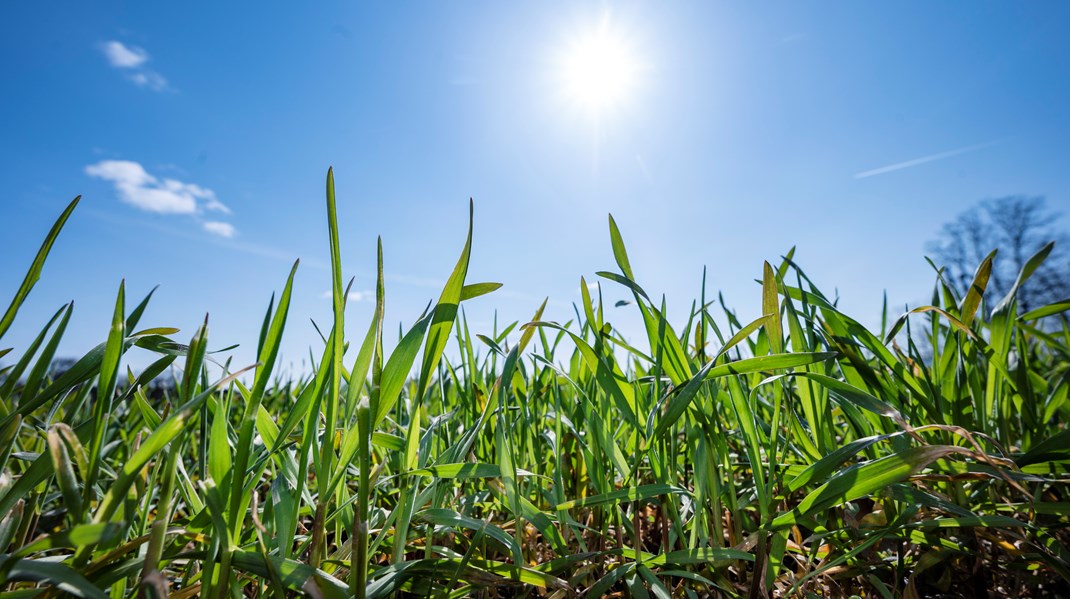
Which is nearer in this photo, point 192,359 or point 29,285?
point 192,359

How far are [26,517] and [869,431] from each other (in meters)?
1.04

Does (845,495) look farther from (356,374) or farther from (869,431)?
(356,374)

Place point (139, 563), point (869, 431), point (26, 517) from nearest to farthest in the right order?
1. point (139, 563)
2. point (26, 517)
3. point (869, 431)

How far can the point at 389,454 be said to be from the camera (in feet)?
2.72

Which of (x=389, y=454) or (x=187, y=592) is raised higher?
(x=389, y=454)

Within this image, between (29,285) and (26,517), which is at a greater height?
(29,285)

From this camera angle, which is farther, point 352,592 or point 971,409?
point 971,409

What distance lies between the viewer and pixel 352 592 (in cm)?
45

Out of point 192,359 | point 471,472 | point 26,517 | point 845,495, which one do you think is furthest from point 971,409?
point 26,517

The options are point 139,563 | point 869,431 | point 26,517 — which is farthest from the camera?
point 869,431

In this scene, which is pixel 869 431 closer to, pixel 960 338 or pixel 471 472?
pixel 960 338

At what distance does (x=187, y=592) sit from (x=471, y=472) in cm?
30

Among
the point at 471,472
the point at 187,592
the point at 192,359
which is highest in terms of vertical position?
the point at 192,359

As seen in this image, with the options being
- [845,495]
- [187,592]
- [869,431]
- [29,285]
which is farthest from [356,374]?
[869,431]
